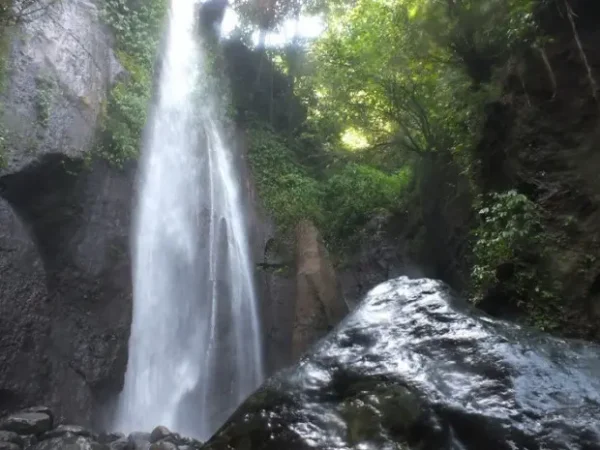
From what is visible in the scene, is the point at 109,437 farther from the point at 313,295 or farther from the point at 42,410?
the point at 313,295

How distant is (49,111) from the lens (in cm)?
918

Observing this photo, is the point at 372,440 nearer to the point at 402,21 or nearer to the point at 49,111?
the point at 49,111

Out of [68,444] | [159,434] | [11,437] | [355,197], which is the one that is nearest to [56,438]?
[68,444]

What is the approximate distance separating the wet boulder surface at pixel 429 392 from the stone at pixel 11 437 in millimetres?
4792

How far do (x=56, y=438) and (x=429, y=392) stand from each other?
19.4ft

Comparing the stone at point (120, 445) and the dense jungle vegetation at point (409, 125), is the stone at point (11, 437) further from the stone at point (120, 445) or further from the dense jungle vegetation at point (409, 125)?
the dense jungle vegetation at point (409, 125)

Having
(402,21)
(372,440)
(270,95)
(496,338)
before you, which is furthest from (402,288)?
(270,95)

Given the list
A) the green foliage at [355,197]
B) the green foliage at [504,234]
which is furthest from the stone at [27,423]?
the green foliage at [355,197]

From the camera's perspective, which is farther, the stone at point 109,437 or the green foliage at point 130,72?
the green foliage at point 130,72

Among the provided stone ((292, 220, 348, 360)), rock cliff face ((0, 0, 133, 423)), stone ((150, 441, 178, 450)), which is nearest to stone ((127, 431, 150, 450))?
stone ((150, 441, 178, 450))

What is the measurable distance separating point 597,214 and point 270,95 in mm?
14035

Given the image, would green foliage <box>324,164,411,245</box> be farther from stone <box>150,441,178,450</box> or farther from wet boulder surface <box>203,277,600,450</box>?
wet boulder surface <box>203,277,600,450</box>

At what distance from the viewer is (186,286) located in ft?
39.6

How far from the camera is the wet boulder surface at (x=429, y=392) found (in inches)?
116
